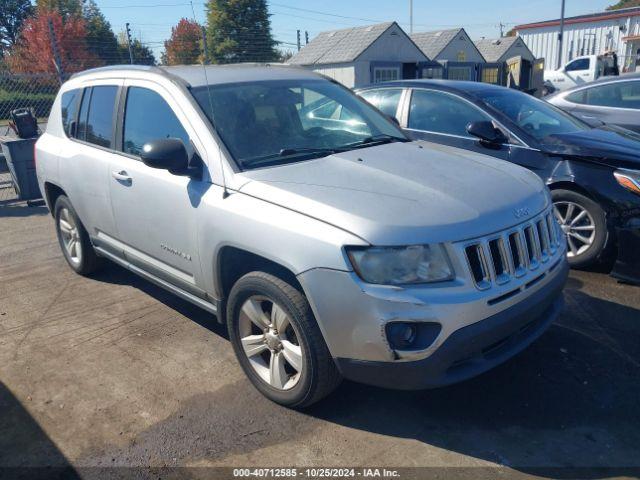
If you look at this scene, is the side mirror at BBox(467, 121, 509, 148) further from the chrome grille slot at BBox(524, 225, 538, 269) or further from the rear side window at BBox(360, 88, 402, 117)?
the chrome grille slot at BBox(524, 225, 538, 269)

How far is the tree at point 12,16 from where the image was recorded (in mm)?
62062

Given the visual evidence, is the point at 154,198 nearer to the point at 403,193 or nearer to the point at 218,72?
the point at 218,72

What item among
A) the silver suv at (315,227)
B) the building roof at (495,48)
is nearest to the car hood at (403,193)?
the silver suv at (315,227)

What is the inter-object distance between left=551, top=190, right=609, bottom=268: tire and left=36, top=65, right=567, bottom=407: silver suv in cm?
162

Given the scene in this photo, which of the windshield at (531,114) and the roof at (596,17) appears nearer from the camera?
the windshield at (531,114)

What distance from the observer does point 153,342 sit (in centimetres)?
395

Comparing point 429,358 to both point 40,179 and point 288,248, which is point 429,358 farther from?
point 40,179

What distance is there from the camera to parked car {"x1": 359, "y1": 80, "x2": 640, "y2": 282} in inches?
176

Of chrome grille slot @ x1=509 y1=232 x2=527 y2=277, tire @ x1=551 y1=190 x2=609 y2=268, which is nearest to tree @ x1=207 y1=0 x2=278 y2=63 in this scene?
tire @ x1=551 y1=190 x2=609 y2=268

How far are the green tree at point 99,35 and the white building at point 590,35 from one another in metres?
29.9

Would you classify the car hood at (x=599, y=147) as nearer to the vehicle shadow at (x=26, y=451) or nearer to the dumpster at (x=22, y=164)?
the vehicle shadow at (x=26, y=451)

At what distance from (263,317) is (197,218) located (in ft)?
2.39

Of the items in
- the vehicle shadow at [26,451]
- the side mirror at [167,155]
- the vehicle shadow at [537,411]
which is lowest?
the vehicle shadow at [537,411]

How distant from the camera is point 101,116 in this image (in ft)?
14.2
